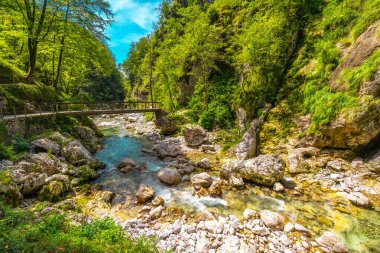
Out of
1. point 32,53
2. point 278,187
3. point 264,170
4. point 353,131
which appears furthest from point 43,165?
point 353,131

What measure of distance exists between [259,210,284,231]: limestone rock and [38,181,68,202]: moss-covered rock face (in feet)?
25.6

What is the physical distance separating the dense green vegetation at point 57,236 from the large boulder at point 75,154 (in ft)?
18.2

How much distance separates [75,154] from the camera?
1041 cm

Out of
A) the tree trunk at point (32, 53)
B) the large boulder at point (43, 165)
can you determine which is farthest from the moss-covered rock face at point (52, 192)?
the tree trunk at point (32, 53)

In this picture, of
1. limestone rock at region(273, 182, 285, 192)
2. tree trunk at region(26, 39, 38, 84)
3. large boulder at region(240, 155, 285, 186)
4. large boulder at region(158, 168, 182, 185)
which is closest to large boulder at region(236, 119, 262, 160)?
large boulder at region(240, 155, 285, 186)

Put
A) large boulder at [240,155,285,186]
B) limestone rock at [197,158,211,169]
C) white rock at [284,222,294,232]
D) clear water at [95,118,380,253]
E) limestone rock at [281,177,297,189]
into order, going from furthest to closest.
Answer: limestone rock at [197,158,211,169] < large boulder at [240,155,285,186] < limestone rock at [281,177,297,189] < white rock at [284,222,294,232] < clear water at [95,118,380,253]

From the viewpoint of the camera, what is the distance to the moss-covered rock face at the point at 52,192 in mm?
6652

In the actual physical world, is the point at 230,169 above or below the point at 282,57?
below

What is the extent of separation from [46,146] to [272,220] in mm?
11547

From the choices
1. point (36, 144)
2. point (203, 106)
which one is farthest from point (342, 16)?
point (36, 144)

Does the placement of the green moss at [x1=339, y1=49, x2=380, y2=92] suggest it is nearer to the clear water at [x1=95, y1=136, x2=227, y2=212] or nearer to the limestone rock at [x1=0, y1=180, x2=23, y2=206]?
the clear water at [x1=95, y1=136, x2=227, y2=212]

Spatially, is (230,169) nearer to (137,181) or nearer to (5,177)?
(137,181)

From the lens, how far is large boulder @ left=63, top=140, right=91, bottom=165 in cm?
1011

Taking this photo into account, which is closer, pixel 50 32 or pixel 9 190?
pixel 9 190
